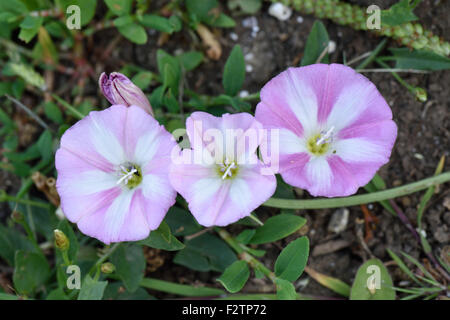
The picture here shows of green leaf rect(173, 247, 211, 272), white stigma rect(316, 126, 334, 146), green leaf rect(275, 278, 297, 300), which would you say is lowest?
green leaf rect(173, 247, 211, 272)

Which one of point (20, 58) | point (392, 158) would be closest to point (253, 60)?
point (392, 158)

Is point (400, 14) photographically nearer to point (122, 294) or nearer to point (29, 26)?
point (29, 26)

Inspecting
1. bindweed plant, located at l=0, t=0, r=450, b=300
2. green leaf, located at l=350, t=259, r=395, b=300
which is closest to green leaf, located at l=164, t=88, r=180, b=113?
bindweed plant, located at l=0, t=0, r=450, b=300

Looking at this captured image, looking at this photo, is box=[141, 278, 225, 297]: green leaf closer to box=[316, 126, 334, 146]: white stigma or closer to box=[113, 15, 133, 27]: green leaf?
box=[316, 126, 334, 146]: white stigma

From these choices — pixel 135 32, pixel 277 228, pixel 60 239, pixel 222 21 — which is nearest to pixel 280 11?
pixel 222 21

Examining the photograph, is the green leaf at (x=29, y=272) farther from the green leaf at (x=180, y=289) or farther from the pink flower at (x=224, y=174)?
the pink flower at (x=224, y=174)

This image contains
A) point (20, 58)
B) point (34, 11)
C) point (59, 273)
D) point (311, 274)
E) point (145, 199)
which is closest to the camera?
point (145, 199)

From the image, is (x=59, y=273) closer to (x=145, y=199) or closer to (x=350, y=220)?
(x=145, y=199)
